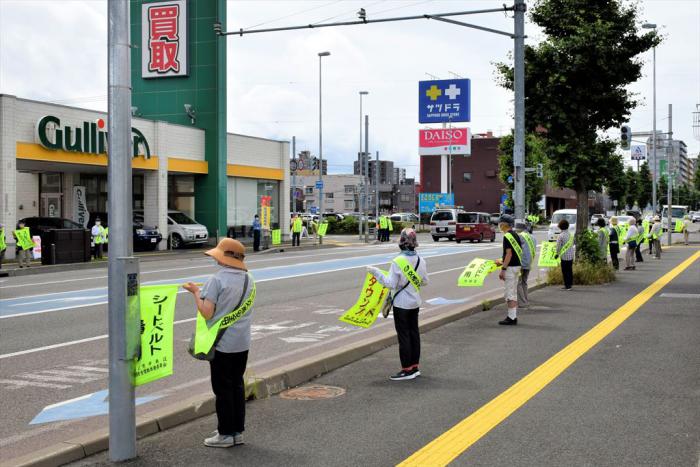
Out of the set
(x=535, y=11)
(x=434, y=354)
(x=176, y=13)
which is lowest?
(x=434, y=354)

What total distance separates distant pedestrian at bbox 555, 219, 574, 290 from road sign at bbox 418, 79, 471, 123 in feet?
138

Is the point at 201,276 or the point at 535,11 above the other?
the point at 535,11

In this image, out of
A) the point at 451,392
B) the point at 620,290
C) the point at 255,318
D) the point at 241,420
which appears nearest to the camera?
the point at 241,420

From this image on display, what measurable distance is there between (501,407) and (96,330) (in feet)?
23.3

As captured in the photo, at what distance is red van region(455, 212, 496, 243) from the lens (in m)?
44.5

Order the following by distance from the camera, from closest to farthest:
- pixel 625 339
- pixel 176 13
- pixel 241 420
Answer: pixel 241 420 < pixel 625 339 < pixel 176 13

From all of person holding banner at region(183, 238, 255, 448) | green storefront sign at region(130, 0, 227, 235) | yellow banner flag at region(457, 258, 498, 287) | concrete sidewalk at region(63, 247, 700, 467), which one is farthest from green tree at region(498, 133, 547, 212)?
person holding banner at region(183, 238, 255, 448)

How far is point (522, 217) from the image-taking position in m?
15.6

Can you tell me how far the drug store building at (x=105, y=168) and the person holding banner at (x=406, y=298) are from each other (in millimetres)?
22052

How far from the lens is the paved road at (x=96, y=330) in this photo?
7438 mm

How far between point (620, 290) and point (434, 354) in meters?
9.22

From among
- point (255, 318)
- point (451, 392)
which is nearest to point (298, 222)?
point (255, 318)

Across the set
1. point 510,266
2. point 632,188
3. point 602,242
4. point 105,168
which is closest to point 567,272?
point 602,242

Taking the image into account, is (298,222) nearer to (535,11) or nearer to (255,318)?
(535,11)
